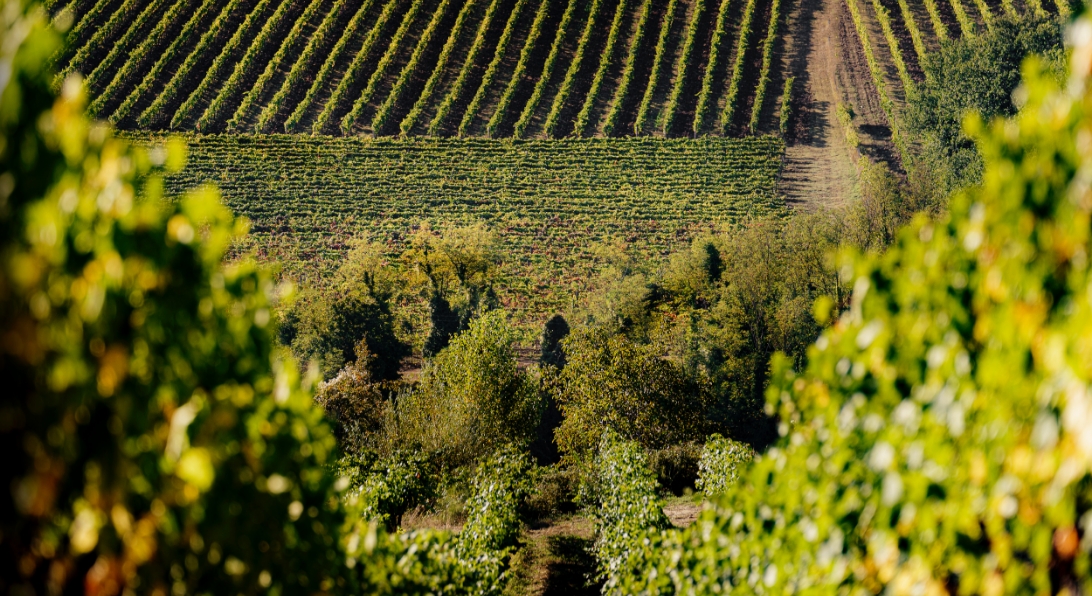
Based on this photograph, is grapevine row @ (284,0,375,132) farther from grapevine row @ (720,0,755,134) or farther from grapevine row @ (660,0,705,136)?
grapevine row @ (720,0,755,134)

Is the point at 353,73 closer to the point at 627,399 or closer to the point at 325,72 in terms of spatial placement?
the point at 325,72

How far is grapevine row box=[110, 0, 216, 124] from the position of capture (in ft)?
196

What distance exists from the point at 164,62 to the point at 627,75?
1428 inches

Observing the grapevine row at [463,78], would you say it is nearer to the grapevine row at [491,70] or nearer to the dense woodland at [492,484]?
the grapevine row at [491,70]

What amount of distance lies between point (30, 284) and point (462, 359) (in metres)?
30.3

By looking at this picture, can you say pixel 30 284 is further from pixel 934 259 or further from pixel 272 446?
pixel 934 259

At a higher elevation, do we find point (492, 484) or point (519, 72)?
point (492, 484)

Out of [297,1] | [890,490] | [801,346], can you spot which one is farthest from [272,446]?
[297,1]

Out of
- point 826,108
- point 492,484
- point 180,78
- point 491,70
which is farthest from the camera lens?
point 491,70

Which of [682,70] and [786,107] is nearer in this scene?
[786,107]

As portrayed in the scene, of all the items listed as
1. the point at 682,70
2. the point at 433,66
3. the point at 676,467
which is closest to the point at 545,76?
the point at 433,66

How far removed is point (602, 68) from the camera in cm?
6556

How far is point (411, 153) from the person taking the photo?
5772 cm

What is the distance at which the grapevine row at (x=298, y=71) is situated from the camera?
6008 cm
